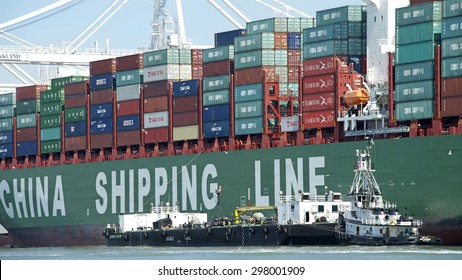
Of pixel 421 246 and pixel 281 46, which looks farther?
pixel 281 46

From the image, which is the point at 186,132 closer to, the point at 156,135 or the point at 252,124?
the point at 156,135

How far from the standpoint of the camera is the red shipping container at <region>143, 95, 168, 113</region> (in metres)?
56.9

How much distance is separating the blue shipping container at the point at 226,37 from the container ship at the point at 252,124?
96mm

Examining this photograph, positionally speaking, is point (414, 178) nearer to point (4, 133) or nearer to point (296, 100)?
point (296, 100)

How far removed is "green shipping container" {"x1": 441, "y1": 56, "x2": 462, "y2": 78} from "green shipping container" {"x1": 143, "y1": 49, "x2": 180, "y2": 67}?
1792 cm

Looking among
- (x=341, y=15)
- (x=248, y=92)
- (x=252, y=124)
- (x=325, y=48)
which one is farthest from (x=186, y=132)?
(x=341, y=15)

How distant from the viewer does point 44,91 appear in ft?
214

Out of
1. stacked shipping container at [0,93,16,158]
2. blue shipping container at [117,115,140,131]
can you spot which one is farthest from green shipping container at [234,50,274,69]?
stacked shipping container at [0,93,16,158]

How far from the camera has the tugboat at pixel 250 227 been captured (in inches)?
1720

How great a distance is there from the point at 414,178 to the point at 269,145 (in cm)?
963

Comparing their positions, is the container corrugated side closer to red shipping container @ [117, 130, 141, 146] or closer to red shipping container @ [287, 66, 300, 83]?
red shipping container @ [117, 130, 141, 146]

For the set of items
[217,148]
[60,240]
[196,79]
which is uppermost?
[196,79]

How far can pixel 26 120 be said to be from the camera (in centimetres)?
6544

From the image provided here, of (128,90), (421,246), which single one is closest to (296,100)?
(128,90)
